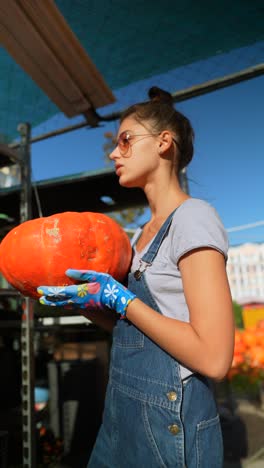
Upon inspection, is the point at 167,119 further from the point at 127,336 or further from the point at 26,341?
the point at 26,341

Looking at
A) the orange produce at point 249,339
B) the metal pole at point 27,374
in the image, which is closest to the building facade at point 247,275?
the orange produce at point 249,339

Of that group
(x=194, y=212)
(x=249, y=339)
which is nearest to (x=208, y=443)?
(x=194, y=212)

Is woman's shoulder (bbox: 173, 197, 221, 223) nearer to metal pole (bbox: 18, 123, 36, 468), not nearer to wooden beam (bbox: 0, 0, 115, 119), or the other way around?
wooden beam (bbox: 0, 0, 115, 119)

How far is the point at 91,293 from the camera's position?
1166 millimetres

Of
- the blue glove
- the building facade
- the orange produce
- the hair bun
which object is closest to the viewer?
the blue glove

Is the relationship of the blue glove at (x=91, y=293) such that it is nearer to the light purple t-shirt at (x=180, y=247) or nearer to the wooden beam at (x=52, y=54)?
the light purple t-shirt at (x=180, y=247)

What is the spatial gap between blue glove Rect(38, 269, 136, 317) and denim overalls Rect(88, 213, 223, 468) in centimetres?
13

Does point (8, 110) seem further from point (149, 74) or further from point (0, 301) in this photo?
point (0, 301)

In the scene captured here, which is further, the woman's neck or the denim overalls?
the woman's neck

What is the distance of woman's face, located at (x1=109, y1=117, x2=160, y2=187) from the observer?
1.35 metres

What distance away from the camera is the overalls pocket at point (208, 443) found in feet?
3.41

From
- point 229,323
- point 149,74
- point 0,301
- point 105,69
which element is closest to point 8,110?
point 105,69

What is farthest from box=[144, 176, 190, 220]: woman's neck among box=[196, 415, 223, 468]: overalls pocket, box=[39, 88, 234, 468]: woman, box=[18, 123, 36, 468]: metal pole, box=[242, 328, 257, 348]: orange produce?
box=[242, 328, 257, 348]: orange produce

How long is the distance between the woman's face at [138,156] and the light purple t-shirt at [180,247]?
242 millimetres
